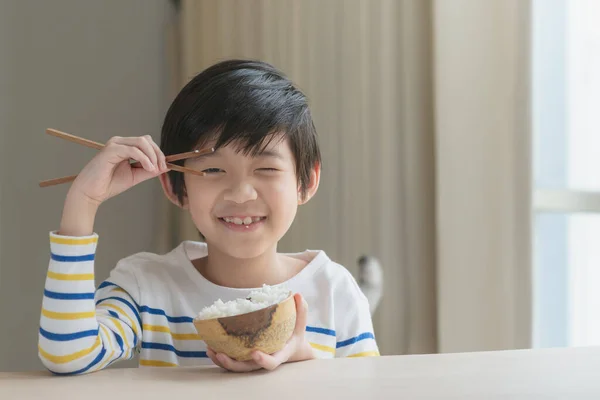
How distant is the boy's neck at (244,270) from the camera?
1.00 metres

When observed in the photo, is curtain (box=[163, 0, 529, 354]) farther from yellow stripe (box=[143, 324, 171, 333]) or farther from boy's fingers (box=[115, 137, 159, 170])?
boy's fingers (box=[115, 137, 159, 170])

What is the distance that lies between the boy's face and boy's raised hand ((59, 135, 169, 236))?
0.11 metres

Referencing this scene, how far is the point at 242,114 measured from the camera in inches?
35.5

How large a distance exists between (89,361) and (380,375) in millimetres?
278

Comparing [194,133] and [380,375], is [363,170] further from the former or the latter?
[380,375]

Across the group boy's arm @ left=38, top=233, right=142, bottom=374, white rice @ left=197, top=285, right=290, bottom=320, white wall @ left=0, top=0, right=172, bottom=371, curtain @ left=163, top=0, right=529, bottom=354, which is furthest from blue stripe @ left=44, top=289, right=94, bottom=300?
white wall @ left=0, top=0, right=172, bottom=371

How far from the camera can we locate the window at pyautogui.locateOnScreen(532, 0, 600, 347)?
1.58 metres

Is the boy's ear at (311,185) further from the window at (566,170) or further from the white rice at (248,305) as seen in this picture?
the window at (566,170)

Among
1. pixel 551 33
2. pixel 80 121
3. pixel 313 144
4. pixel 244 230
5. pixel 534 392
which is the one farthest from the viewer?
pixel 80 121

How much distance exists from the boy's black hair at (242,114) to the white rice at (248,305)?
19cm

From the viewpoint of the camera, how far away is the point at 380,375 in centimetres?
60

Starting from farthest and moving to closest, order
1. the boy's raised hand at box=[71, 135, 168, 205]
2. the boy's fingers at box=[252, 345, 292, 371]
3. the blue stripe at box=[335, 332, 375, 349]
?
the blue stripe at box=[335, 332, 375, 349] < the boy's raised hand at box=[71, 135, 168, 205] < the boy's fingers at box=[252, 345, 292, 371]

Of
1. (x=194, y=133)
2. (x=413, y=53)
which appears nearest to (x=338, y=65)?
(x=413, y=53)

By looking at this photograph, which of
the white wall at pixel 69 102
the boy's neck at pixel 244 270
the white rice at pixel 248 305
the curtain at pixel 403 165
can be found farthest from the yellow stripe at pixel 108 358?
the white wall at pixel 69 102
